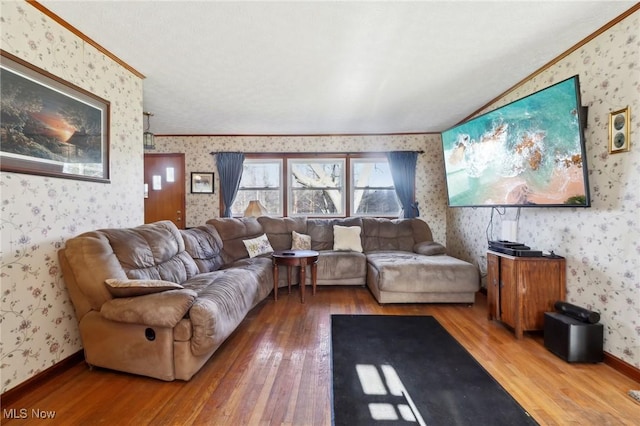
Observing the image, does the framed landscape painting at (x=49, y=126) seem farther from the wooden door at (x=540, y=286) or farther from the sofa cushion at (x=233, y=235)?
the wooden door at (x=540, y=286)

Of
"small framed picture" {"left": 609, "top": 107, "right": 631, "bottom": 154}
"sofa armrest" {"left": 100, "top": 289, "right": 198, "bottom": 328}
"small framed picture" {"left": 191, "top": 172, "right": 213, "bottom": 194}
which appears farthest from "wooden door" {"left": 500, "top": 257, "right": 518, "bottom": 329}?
"small framed picture" {"left": 191, "top": 172, "right": 213, "bottom": 194}

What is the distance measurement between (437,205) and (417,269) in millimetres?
2037

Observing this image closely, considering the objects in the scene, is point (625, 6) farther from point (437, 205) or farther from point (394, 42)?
point (437, 205)

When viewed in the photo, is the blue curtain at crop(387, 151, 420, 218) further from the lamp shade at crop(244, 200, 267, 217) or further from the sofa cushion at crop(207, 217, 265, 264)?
the sofa cushion at crop(207, 217, 265, 264)

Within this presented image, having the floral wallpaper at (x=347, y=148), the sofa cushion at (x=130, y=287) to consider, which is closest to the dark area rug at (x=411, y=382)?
the sofa cushion at (x=130, y=287)

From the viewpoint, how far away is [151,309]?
5.34 ft

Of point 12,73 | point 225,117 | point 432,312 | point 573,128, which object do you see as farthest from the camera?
point 225,117

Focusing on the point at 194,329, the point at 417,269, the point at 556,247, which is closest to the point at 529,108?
the point at 556,247

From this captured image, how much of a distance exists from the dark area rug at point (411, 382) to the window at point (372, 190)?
2.52m

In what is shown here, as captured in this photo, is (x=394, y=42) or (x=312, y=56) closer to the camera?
(x=394, y=42)

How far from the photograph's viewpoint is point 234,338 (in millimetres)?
2283

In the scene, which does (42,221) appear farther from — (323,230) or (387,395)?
(323,230)

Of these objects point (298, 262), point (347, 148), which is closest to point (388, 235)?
point (347, 148)

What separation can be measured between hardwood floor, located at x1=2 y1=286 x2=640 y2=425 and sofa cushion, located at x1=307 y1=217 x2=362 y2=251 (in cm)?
184
